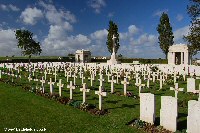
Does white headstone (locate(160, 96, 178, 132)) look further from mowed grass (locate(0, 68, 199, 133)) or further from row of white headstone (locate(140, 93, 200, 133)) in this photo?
mowed grass (locate(0, 68, 199, 133))

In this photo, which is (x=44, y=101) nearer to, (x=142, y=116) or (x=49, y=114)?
(x=49, y=114)

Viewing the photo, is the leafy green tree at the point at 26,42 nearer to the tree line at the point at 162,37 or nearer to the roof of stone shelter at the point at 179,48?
the tree line at the point at 162,37

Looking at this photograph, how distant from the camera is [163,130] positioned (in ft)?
31.9

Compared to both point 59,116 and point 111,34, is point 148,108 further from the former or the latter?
point 111,34

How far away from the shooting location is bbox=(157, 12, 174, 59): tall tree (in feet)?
190

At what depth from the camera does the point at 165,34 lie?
58.1 meters

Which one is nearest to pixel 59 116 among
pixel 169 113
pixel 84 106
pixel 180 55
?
pixel 84 106

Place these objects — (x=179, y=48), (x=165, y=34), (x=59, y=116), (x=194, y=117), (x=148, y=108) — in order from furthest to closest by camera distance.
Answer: (x=165, y=34)
(x=179, y=48)
(x=59, y=116)
(x=148, y=108)
(x=194, y=117)

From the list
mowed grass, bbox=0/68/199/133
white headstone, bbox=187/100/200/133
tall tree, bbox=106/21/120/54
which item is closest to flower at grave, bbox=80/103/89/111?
mowed grass, bbox=0/68/199/133

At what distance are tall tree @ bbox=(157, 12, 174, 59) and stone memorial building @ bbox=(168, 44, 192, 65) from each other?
5.50 metres

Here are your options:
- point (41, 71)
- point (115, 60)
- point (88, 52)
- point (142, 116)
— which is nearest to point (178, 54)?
point (115, 60)

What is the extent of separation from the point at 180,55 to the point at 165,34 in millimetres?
7504

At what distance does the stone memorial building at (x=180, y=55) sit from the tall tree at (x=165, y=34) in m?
5.50

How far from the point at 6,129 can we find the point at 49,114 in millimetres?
2487
